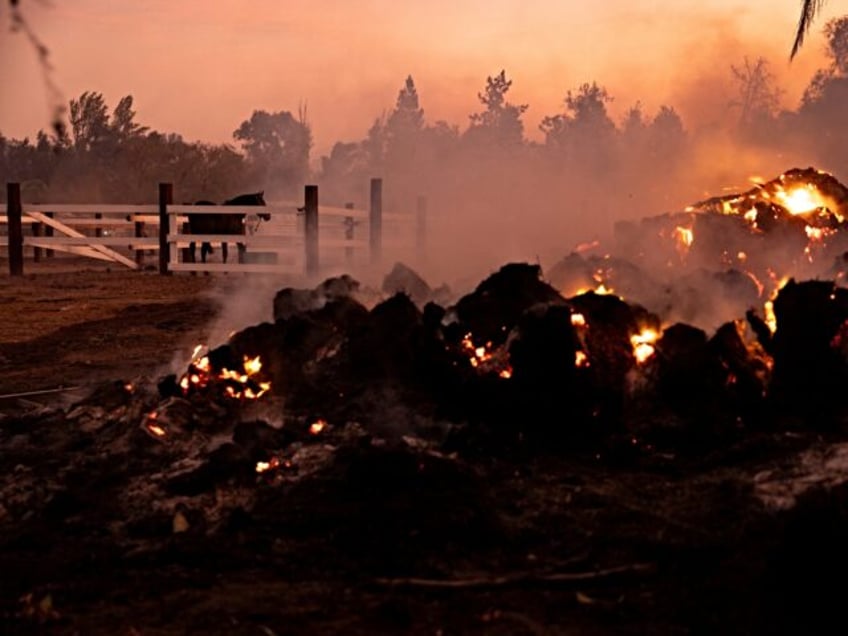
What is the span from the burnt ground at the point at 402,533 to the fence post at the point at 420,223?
1823cm

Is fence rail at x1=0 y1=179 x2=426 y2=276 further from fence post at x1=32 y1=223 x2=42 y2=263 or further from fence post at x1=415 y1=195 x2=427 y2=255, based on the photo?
fence post at x1=32 y1=223 x2=42 y2=263

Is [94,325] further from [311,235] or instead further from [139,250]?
[139,250]

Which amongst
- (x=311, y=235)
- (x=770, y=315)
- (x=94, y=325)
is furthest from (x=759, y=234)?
(x=311, y=235)

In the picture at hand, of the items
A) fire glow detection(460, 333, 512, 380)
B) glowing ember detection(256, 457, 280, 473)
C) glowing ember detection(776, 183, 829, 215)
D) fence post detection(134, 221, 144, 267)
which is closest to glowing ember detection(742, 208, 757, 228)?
glowing ember detection(776, 183, 829, 215)

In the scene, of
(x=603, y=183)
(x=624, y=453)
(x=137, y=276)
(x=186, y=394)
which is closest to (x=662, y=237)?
(x=624, y=453)

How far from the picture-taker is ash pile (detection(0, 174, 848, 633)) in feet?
12.8

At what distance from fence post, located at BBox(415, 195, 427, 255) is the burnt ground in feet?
59.8

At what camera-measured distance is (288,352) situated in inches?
259

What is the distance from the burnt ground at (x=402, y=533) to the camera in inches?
147

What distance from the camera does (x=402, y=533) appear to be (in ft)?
15.0

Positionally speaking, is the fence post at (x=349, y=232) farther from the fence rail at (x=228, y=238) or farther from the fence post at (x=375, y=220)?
the fence post at (x=375, y=220)

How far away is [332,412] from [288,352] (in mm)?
665

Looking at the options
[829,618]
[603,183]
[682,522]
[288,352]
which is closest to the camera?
[829,618]

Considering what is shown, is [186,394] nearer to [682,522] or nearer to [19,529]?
[19,529]
